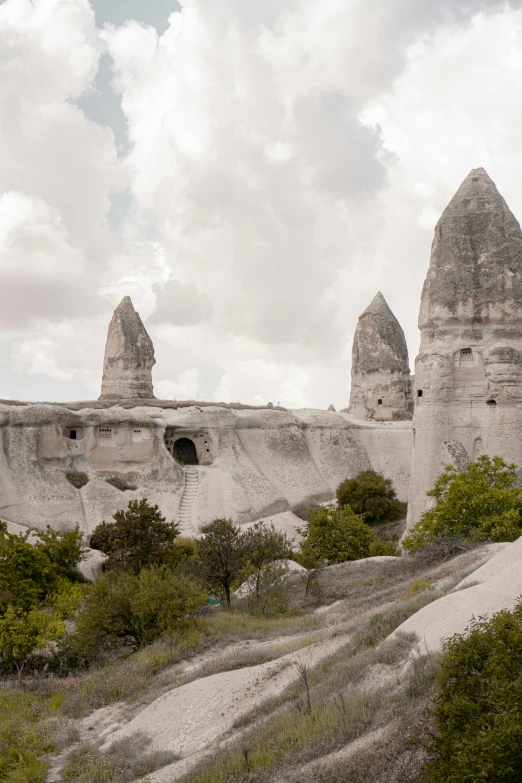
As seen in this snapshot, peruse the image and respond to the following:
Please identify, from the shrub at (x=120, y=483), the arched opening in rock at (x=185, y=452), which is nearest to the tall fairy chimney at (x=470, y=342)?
the shrub at (x=120, y=483)

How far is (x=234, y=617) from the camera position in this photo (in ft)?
43.1

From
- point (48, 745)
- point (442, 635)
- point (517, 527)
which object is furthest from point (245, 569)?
point (442, 635)

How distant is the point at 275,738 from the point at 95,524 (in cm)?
1793

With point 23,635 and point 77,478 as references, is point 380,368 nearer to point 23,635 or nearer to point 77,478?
point 77,478

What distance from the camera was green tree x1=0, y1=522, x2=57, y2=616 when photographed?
1416 centimetres

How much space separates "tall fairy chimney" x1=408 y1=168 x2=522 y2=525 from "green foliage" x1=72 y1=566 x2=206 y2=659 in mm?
10800

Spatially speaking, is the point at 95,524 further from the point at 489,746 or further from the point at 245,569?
the point at 489,746

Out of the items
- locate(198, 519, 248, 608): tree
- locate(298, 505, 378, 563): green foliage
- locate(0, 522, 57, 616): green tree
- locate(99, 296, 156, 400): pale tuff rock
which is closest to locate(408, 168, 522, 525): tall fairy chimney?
locate(298, 505, 378, 563): green foliage

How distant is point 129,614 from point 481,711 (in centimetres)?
871

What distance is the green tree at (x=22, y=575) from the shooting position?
46.4ft

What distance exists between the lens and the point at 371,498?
1010 inches

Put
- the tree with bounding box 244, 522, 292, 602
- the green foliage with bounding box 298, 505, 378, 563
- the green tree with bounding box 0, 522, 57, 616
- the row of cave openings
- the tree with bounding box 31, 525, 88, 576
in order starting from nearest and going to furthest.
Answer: the green tree with bounding box 0, 522, 57, 616 < the tree with bounding box 244, 522, 292, 602 < the tree with bounding box 31, 525, 88, 576 < the green foliage with bounding box 298, 505, 378, 563 < the row of cave openings

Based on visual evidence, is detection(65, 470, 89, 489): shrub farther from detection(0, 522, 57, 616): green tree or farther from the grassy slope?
the grassy slope

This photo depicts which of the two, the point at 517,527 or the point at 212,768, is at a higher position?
the point at 517,527
